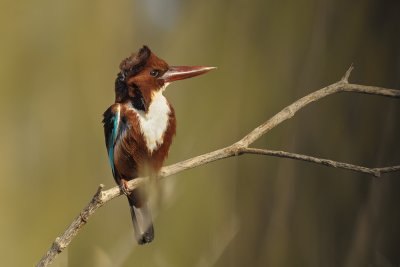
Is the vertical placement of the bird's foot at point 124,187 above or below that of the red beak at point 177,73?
below

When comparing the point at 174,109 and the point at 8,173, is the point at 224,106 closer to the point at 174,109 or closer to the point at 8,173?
the point at 174,109

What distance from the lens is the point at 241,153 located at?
0.59 metres

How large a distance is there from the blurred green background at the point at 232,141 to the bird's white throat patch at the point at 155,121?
0.15ft

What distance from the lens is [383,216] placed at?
0.69 m

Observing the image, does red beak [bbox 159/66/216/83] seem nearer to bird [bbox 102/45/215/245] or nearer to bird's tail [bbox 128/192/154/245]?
bird [bbox 102/45/215/245]

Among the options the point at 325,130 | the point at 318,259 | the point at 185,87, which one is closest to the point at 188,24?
the point at 185,87

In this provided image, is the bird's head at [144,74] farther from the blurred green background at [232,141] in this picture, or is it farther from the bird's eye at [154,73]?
the blurred green background at [232,141]

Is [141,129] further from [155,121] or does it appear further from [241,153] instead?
[241,153]

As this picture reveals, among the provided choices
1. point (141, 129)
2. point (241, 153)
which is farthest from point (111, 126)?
point (241, 153)

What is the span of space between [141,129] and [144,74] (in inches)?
2.8

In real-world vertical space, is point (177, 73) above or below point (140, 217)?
above

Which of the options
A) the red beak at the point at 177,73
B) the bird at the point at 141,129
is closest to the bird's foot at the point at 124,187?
the bird at the point at 141,129

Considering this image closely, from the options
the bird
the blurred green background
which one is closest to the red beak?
the bird

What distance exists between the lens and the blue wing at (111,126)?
65cm
